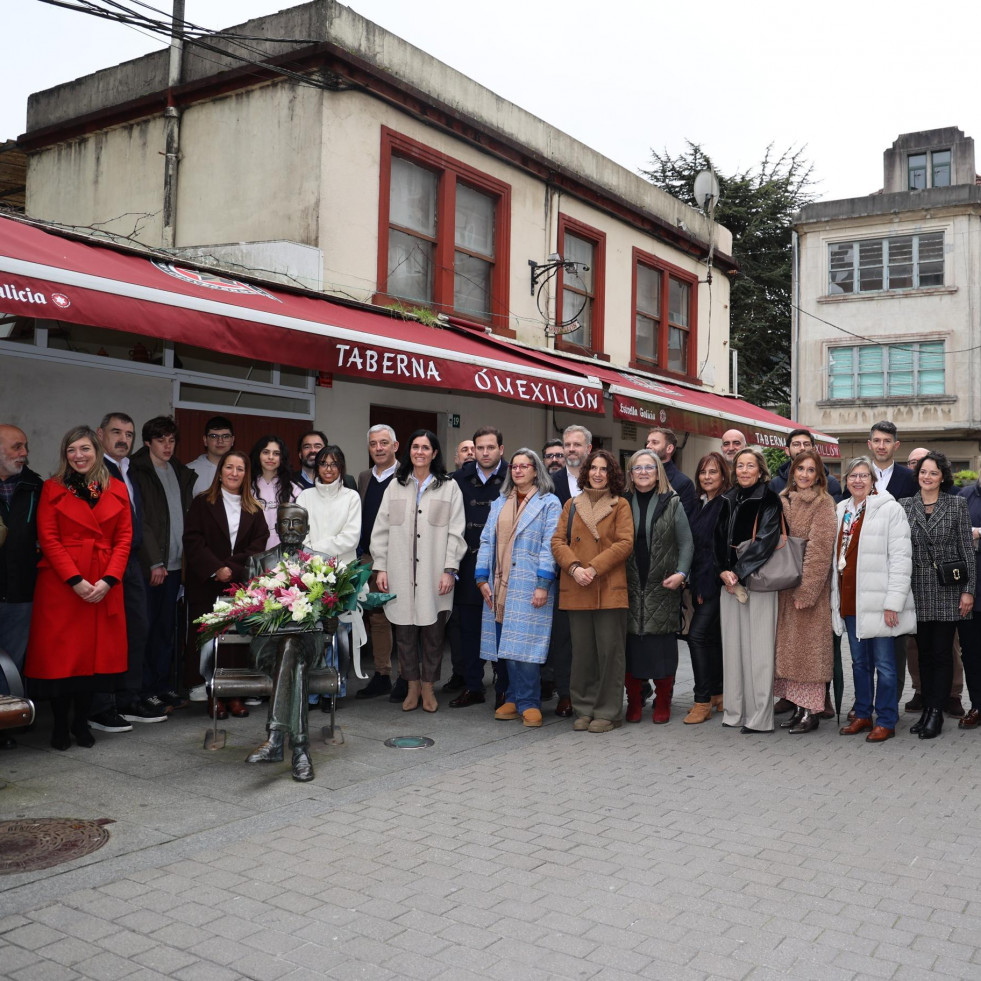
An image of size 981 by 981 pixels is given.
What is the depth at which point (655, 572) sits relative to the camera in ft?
22.1

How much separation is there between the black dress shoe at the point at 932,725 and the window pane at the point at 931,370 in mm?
24884

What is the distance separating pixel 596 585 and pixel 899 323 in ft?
86.2

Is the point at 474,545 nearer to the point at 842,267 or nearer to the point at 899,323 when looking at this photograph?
the point at 899,323

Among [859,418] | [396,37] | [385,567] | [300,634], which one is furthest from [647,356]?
[859,418]

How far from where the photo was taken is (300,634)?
18.0ft

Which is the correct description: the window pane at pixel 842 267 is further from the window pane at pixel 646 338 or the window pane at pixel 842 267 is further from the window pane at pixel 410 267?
the window pane at pixel 410 267

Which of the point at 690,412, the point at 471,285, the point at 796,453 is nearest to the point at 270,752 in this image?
the point at 796,453

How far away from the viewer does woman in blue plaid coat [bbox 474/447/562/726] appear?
264 inches

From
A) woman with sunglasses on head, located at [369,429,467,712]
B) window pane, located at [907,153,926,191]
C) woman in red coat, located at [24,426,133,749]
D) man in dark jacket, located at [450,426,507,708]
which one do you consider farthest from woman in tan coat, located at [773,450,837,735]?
window pane, located at [907,153,926,191]

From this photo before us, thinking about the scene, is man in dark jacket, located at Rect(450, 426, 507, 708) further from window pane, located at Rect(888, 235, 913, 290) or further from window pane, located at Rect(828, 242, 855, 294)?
window pane, located at Rect(888, 235, 913, 290)

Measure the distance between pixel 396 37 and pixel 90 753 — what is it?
334 inches

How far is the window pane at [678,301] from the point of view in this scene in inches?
652

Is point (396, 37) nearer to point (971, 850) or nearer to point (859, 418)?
point (971, 850)

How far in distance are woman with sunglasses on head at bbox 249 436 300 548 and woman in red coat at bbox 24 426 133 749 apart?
4.10 ft
